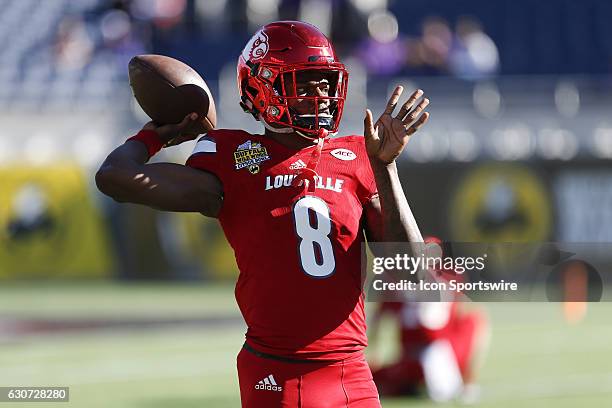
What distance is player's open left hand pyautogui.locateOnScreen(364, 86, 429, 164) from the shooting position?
12.2 ft

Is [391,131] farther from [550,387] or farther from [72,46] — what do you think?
[72,46]

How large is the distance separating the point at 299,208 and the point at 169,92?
668mm

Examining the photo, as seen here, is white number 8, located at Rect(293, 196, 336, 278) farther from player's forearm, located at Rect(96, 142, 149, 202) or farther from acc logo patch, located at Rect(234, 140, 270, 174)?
player's forearm, located at Rect(96, 142, 149, 202)

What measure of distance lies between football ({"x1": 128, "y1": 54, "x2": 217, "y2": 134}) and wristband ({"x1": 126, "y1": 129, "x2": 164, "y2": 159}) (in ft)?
0.41

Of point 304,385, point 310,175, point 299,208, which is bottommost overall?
point 304,385

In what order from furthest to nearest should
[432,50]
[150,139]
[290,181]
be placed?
[432,50] < [150,139] < [290,181]

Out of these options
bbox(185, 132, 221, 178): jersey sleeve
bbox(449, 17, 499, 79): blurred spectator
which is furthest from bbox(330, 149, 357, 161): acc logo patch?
bbox(449, 17, 499, 79): blurred spectator

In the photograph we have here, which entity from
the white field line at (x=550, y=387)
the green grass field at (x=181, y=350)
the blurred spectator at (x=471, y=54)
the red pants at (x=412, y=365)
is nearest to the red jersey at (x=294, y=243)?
the green grass field at (x=181, y=350)

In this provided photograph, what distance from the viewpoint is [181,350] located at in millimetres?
10555

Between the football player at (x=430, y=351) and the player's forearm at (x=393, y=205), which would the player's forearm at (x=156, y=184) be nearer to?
the player's forearm at (x=393, y=205)

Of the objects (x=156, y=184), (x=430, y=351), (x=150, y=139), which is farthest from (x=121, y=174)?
(x=430, y=351)

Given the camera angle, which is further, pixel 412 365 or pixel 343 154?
pixel 412 365

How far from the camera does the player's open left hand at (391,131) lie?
12.2ft

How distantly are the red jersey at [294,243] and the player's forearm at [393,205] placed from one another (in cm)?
14
